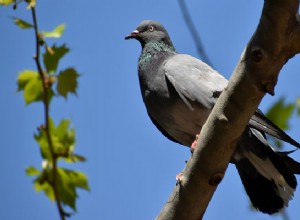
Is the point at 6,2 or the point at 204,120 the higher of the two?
the point at 204,120

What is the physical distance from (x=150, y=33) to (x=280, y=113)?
3.19m

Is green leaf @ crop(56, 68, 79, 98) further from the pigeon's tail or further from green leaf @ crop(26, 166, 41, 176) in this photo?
the pigeon's tail

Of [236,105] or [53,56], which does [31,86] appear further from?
[236,105]

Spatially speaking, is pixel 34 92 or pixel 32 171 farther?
pixel 34 92

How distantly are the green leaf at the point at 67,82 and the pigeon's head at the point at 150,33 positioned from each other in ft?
12.2

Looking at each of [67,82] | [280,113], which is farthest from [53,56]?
[280,113]

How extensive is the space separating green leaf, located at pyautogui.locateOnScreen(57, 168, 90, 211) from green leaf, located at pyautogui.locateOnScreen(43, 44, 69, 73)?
463mm

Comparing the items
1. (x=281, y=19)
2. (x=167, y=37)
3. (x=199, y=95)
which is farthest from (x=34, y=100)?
(x=167, y=37)

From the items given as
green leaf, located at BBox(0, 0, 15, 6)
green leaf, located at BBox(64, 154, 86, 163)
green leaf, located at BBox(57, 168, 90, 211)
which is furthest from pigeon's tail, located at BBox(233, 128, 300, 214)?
green leaf, located at BBox(0, 0, 15, 6)

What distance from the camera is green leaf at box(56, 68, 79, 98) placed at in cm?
248

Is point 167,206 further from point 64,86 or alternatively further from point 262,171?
point 262,171

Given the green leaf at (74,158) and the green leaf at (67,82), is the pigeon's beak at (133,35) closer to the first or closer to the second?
the green leaf at (67,82)

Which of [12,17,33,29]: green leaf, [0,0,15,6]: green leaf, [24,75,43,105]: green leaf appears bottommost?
[24,75,43,105]: green leaf

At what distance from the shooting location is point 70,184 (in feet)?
8.06
